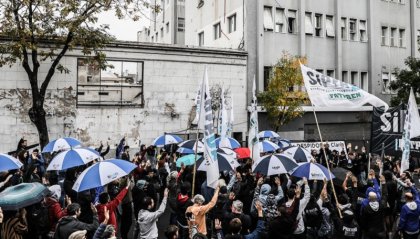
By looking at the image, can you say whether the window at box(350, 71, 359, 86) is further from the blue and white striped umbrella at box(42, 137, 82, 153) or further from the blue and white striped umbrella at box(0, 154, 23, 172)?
the blue and white striped umbrella at box(0, 154, 23, 172)

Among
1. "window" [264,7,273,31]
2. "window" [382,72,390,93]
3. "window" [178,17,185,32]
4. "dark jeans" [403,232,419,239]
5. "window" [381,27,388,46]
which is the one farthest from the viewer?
"window" [178,17,185,32]

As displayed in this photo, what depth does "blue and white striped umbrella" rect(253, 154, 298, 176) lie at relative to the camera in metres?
9.76

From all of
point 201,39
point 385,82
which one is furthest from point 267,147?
point 201,39

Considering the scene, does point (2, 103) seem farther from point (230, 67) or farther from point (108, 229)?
point (108, 229)

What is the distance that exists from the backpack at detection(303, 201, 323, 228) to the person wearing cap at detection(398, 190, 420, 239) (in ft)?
6.40

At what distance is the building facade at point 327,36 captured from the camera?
28.6m

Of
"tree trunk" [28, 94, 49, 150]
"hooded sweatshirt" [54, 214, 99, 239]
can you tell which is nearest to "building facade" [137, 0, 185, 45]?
"tree trunk" [28, 94, 49, 150]

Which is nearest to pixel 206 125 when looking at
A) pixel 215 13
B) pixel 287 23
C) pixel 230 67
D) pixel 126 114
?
pixel 126 114

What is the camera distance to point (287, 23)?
29.8 meters

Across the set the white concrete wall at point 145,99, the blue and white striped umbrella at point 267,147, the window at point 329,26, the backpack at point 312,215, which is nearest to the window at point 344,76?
the window at point 329,26

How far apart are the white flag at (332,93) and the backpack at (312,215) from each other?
359 cm

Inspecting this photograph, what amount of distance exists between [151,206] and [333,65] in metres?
25.8

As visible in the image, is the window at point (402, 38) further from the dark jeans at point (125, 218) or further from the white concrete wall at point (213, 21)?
the dark jeans at point (125, 218)

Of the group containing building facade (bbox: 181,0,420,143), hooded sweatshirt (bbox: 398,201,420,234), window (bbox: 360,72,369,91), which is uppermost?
building facade (bbox: 181,0,420,143)
